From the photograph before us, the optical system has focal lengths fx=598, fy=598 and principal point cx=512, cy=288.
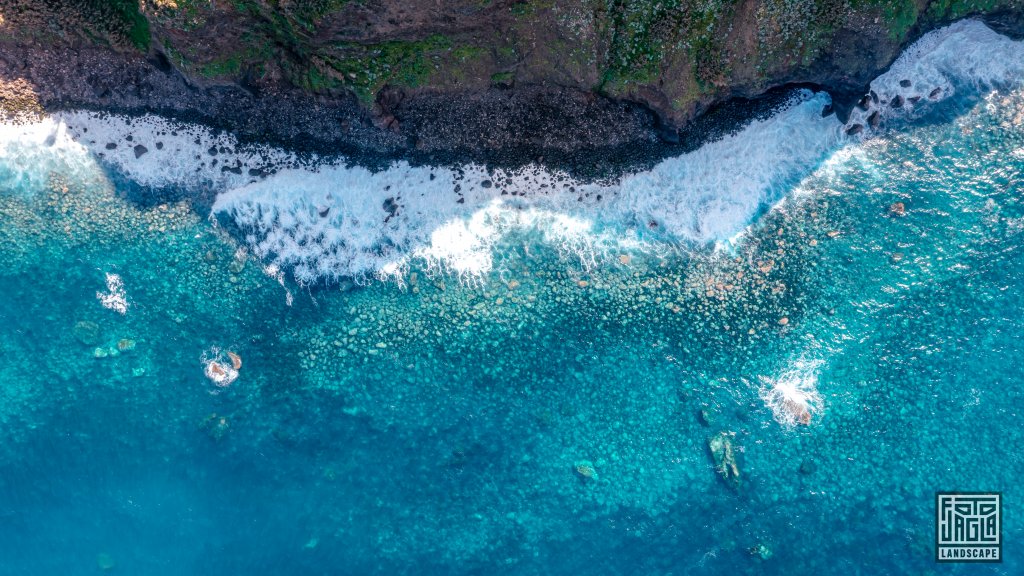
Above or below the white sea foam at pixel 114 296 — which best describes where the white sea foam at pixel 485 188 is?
above

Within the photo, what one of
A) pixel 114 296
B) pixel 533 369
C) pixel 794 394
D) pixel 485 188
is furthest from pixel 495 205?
pixel 114 296

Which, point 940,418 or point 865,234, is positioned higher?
point 865,234

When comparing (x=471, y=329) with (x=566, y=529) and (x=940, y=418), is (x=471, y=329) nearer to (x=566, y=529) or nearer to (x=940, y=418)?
(x=566, y=529)

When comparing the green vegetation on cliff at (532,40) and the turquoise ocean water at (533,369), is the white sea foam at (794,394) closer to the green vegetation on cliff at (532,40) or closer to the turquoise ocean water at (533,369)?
the turquoise ocean water at (533,369)

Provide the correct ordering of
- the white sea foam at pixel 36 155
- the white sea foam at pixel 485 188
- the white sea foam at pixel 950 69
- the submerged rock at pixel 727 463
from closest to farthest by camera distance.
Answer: the white sea foam at pixel 36 155 → the white sea foam at pixel 485 188 → the submerged rock at pixel 727 463 → the white sea foam at pixel 950 69

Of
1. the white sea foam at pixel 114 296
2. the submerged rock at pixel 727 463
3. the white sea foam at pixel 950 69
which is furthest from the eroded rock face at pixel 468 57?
the submerged rock at pixel 727 463

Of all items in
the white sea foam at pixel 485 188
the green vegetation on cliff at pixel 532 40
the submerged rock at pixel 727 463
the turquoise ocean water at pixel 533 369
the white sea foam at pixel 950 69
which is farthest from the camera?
the white sea foam at pixel 950 69

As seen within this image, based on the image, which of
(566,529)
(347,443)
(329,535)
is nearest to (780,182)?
(566,529)
